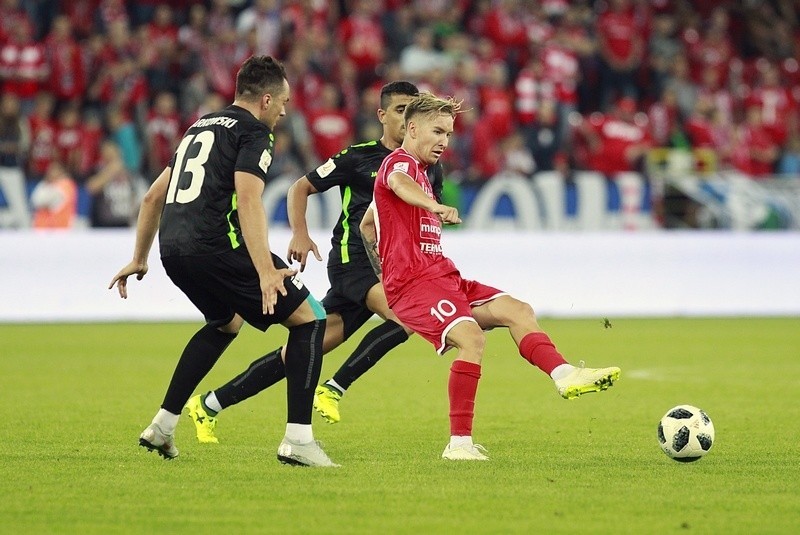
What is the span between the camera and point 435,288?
7113mm

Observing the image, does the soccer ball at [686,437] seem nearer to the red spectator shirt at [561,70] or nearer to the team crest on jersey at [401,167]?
the team crest on jersey at [401,167]

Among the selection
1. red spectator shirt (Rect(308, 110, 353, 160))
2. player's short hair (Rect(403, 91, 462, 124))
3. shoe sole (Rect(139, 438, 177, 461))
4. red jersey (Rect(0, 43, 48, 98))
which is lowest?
shoe sole (Rect(139, 438, 177, 461))

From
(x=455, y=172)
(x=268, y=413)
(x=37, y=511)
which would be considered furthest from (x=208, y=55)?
(x=37, y=511)

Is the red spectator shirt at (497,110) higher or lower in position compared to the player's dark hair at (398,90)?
higher

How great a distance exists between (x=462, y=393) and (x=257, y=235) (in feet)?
4.25

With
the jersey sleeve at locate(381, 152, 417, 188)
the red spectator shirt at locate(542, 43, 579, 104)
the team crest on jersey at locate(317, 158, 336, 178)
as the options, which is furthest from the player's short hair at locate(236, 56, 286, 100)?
the red spectator shirt at locate(542, 43, 579, 104)

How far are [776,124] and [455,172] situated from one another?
20.7 feet

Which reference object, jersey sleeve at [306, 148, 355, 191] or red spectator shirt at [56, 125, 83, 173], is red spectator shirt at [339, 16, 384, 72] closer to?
red spectator shirt at [56, 125, 83, 173]

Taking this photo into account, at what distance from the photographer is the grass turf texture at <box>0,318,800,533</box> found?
215 inches

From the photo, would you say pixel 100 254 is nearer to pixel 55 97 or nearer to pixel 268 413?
pixel 55 97

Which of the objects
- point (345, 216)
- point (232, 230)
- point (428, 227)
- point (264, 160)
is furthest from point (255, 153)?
point (345, 216)

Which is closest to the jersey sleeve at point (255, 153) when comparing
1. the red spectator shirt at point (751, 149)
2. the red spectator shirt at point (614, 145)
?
the red spectator shirt at point (614, 145)

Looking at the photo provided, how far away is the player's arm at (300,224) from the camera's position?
7.95 m

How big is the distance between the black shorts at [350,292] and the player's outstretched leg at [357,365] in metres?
0.13
